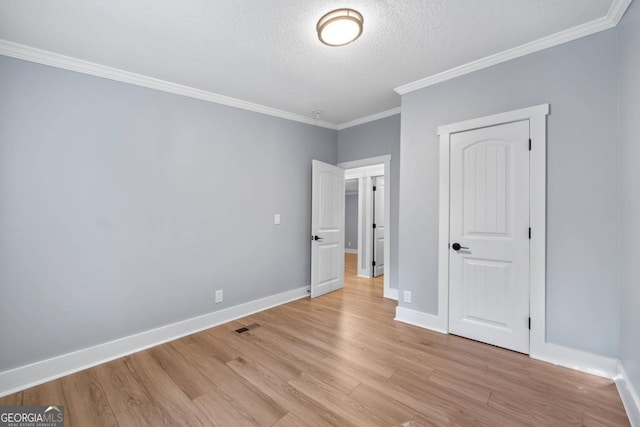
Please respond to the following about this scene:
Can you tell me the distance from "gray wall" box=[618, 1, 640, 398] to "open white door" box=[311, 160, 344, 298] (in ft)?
10.2

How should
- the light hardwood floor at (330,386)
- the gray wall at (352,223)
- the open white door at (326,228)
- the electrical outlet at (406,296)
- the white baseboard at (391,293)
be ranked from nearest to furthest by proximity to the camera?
1. the light hardwood floor at (330,386)
2. the electrical outlet at (406,296)
3. the white baseboard at (391,293)
4. the open white door at (326,228)
5. the gray wall at (352,223)

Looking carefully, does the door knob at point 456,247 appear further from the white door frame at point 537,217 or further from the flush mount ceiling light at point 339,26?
the flush mount ceiling light at point 339,26

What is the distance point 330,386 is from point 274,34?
8.95 feet

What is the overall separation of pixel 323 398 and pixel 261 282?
6.41ft

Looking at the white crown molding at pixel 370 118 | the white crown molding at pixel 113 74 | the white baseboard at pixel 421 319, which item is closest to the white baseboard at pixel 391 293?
the white baseboard at pixel 421 319

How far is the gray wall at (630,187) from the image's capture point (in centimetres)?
162

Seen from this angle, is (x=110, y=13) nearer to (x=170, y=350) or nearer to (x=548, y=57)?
(x=170, y=350)

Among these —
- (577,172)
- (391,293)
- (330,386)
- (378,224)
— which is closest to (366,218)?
(378,224)

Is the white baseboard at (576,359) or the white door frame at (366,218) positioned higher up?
the white door frame at (366,218)

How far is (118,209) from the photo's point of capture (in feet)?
8.25

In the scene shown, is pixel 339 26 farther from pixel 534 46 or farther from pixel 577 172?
pixel 577 172

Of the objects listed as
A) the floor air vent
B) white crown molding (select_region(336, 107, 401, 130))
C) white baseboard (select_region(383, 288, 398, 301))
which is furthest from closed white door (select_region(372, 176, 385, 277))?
the floor air vent

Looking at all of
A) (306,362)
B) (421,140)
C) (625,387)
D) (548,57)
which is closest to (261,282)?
(306,362)

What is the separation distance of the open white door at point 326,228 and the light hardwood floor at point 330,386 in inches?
55.9
